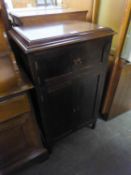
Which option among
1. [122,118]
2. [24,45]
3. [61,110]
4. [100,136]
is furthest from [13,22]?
[122,118]

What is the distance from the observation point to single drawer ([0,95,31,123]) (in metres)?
0.83

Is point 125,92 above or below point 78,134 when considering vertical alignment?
above

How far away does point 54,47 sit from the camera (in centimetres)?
78

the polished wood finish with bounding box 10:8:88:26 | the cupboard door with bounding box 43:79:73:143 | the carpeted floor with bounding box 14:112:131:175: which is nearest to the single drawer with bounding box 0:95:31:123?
the cupboard door with bounding box 43:79:73:143

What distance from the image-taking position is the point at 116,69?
126 cm

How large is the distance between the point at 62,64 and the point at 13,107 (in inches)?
15.9

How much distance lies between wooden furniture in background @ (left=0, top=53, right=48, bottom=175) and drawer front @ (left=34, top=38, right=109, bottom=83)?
134 mm

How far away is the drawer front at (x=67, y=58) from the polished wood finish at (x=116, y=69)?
0.23 metres

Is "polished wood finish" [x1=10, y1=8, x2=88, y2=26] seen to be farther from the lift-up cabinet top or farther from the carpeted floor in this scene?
the carpeted floor

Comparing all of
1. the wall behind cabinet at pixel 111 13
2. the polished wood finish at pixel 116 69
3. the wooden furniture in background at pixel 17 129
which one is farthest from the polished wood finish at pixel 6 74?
the wall behind cabinet at pixel 111 13

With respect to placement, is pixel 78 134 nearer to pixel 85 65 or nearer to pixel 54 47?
pixel 85 65

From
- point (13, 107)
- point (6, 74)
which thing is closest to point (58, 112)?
point (13, 107)

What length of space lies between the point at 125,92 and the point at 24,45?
1146 mm

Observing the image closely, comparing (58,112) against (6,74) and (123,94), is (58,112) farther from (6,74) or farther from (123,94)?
(123,94)
